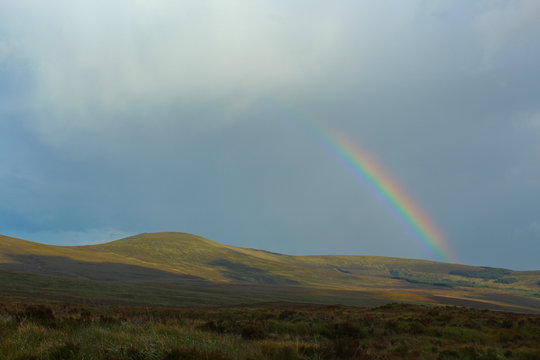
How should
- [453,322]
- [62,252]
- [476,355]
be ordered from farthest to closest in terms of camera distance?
1. [62,252]
2. [453,322]
3. [476,355]

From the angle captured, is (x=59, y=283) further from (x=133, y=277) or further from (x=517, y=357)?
(x=517, y=357)

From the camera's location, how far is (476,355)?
41.5 feet

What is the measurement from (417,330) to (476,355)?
8.79 m

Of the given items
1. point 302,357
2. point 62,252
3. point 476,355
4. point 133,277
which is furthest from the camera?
point 62,252

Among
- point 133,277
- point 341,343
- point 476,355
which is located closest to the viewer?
point 341,343

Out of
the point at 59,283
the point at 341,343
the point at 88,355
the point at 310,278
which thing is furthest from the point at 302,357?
the point at 310,278

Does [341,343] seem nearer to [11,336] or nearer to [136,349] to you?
[136,349]

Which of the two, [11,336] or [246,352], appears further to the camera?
[11,336]

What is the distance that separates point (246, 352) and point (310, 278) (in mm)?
197528

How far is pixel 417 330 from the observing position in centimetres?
2095

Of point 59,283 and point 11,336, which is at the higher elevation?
point 11,336

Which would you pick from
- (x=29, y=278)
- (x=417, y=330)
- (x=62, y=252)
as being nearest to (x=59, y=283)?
(x=29, y=278)

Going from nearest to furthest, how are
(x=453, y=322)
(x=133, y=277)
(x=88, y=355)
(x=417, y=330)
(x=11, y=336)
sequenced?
(x=88, y=355) → (x=11, y=336) → (x=417, y=330) → (x=453, y=322) → (x=133, y=277)

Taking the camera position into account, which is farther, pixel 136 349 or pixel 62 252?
pixel 62 252
